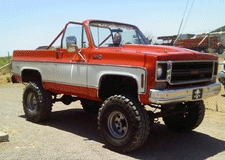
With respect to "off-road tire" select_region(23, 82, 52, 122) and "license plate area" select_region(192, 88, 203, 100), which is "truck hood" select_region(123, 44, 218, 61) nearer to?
"license plate area" select_region(192, 88, 203, 100)

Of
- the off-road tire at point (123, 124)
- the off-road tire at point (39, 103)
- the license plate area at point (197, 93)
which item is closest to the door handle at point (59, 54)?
the off-road tire at point (39, 103)

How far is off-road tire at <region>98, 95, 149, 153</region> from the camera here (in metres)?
4.26

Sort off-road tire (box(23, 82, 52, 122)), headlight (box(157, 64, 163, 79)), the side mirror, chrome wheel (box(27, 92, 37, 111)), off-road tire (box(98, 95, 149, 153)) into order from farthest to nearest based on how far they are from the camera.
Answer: chrome wheel (box(27, 92, 37, 111)) → off-road tire (box(23, 82, 52, 122)) → the side mirror → off-road tire (box(98, 95, 149, 153)) → headlight (box(157, 64, 163, 79))

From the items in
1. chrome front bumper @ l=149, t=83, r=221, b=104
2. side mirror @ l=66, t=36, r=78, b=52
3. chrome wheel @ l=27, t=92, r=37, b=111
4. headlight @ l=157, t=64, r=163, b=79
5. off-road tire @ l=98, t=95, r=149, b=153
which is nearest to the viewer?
chrome front bumper @ l=149, t=83, r=221, b=104

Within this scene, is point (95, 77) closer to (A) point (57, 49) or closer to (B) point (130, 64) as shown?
(B) point (130, 64)

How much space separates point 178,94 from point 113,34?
226cm

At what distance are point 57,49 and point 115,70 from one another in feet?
6.12

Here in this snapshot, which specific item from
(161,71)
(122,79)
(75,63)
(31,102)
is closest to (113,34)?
(75,63)

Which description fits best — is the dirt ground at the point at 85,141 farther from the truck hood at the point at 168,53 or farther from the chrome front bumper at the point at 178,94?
the truck hood at the point at 168,53

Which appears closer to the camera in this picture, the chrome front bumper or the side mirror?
the chrome front bumper

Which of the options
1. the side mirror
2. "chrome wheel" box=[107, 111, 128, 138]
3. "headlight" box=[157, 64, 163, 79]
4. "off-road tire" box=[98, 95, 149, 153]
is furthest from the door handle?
"headlight" box=[157, 64, 163, 79]

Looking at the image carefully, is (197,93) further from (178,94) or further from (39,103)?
(39,103)

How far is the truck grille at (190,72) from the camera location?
4.26 meters

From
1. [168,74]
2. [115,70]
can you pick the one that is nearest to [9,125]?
[115,70]
